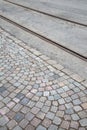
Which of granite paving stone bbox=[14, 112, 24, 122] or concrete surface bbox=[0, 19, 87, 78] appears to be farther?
concrete surface bbox=[0, 19, 87, 78]

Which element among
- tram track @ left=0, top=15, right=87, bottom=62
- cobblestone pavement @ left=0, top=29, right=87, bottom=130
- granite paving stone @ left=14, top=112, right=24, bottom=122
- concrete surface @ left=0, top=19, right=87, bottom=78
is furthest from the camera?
tram track @ left=0, top=15, right=87, bottom=62

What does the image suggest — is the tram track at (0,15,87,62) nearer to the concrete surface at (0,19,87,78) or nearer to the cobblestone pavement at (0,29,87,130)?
the concrete surface at (0,19,87,78)

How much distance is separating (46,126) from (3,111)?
1.08 metres

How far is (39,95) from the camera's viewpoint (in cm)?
512

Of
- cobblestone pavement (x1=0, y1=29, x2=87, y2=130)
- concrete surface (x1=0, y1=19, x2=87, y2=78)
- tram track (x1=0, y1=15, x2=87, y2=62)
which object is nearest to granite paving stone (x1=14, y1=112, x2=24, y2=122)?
cobblestone pavement (x1=0, y1=29, x2=87, y2=130)

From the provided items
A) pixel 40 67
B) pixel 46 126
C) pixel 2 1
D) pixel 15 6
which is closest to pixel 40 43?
pixel 40 67

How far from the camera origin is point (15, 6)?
45.3 feet

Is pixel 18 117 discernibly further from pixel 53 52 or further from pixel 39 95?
pixel 53 52

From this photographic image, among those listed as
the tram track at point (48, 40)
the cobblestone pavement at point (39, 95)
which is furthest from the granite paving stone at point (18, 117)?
the tram track at point (48, 40)

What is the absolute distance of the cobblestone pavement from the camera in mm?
4344

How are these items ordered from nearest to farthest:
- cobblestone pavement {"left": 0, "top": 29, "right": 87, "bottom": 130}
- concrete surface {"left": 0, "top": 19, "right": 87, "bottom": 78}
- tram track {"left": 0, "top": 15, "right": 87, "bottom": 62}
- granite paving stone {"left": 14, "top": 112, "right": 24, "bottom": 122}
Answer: cobblestone pavement {"left": 0, "top": 29, "right": 87, "bottom": 130} < granite paving stone {"left": 14, "top": 112, "right": 24, "bottom": 122} < concrete surface {"left": 0, "top": 19, "right": 87, "bottom": 78} < tram track {"left": 0, "top": 15, "right": 87, "bottom": 62}

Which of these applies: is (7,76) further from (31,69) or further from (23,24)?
(23,24)

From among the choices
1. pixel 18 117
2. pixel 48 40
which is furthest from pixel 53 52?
pixel 18 117

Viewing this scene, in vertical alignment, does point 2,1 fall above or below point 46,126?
below
